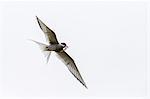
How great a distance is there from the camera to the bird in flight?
2381 mm

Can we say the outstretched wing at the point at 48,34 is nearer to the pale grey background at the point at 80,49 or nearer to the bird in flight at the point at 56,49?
the bird in flight at the point at 56,49

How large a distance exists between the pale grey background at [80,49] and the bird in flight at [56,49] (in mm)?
83

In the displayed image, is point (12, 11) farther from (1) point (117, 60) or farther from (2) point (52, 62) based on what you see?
(1) point (117, 60)

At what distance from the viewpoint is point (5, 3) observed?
268 cm

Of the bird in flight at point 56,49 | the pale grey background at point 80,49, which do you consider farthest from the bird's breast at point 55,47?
the pale grey background at point 80,49

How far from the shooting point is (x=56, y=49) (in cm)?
241

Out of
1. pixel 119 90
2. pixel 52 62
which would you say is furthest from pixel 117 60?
pixel 52 62

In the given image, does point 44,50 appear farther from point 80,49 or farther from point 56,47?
point 80,49

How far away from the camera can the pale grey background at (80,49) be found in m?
2.59

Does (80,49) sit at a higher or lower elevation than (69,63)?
higher

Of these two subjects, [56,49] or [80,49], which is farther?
[80,49]

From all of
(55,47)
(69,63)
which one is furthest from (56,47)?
(69,63)

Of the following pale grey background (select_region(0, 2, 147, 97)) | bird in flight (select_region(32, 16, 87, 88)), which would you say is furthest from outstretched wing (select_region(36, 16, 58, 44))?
pale grey background (select_region(0, 2, 147, 97))

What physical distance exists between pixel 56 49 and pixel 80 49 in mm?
242
